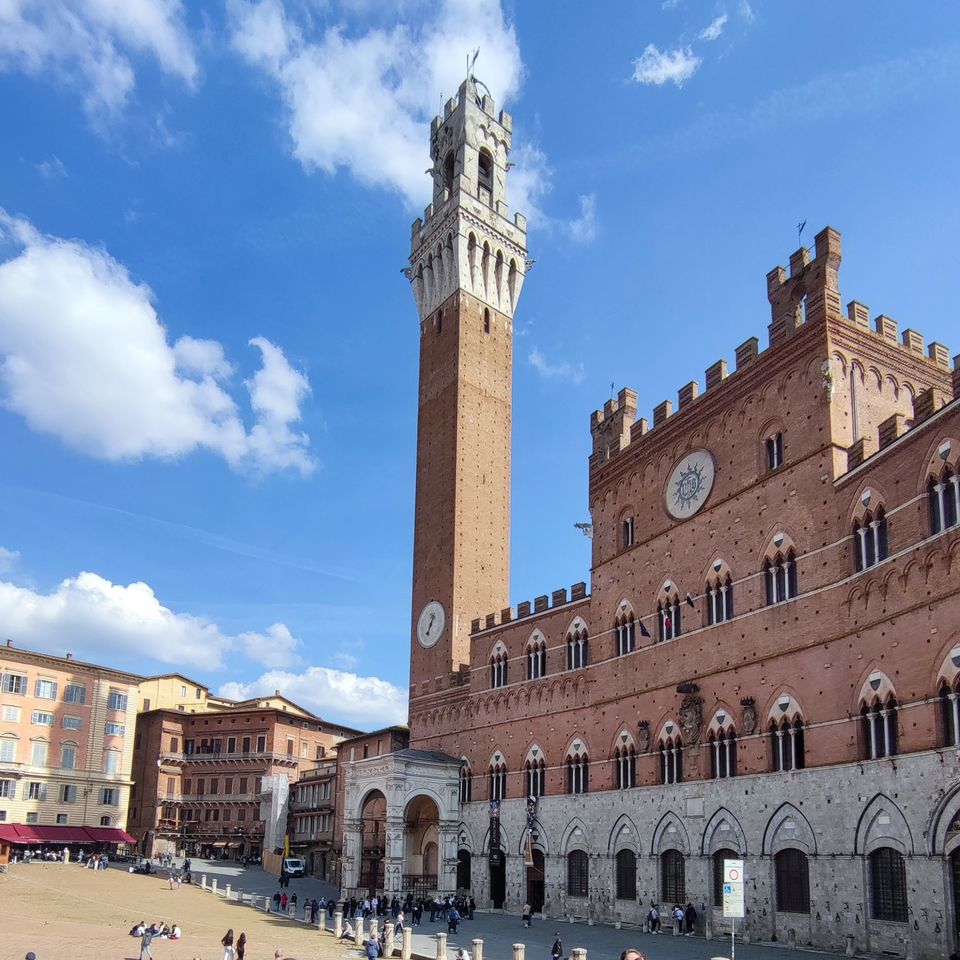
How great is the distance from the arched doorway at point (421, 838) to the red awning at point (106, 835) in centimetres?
2592

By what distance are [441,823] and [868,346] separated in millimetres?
29102

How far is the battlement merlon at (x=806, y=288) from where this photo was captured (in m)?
33.5

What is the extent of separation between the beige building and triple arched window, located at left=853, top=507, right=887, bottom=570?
52.9m

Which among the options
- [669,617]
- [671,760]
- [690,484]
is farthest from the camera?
[690,484]

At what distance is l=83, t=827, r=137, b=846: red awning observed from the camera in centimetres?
6594

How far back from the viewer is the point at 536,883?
4359 centimetres

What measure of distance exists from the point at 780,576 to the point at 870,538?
4368 millimetres

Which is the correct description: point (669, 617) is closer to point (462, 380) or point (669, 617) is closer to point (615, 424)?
point (615, 424)

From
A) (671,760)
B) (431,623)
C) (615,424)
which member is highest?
(615,424)

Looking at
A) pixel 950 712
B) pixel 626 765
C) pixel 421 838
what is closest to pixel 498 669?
pixel 421 838

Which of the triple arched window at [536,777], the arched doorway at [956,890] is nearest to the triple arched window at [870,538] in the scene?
the arched doorway at [956,890]

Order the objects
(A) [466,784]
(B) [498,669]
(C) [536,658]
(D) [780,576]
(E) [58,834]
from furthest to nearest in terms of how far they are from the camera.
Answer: (E) [58,834] < (A) [466,784] < (B) [498,669] < (C) [536,658] < (D) [780,576]

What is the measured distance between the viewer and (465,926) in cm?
3966

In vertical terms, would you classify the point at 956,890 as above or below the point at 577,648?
below
